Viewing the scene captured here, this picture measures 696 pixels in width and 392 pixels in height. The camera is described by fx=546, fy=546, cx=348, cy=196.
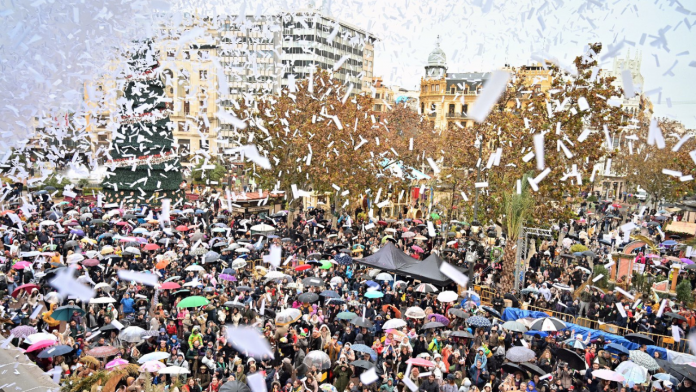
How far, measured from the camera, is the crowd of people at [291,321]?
Answer: 928cm

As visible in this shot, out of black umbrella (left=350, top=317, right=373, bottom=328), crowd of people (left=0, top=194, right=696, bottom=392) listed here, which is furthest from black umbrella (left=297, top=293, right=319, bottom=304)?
black umbrella (left=350, top=317, right=373, bottom=328)

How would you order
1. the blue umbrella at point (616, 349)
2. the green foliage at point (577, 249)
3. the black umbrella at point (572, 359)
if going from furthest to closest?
the green foliage at point (577, 249), the blue umbrella at point (616, 349), the black umbrella at point (572, 359)

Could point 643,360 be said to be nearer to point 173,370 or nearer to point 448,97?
point 173,370

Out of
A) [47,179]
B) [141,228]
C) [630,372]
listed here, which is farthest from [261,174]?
[630,372]

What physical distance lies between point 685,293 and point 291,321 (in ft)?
41.9

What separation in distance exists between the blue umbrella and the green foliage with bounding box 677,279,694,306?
747 centimetres

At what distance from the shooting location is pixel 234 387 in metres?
8.21

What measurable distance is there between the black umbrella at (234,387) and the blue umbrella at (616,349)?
7197 mm

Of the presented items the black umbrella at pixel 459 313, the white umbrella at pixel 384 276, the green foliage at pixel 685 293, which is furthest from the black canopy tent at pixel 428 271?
the green foliage at pixel 685 293

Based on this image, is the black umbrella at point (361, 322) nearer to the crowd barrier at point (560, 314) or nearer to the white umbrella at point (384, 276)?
the white umbrella at point (384, 276)

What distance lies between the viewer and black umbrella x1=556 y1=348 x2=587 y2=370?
9867 millimetres

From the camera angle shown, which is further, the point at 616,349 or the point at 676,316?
the point at 676,316

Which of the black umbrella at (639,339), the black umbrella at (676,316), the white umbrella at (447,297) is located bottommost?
the black umbrella at (676,316)

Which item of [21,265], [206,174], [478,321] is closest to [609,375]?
[478,321]
